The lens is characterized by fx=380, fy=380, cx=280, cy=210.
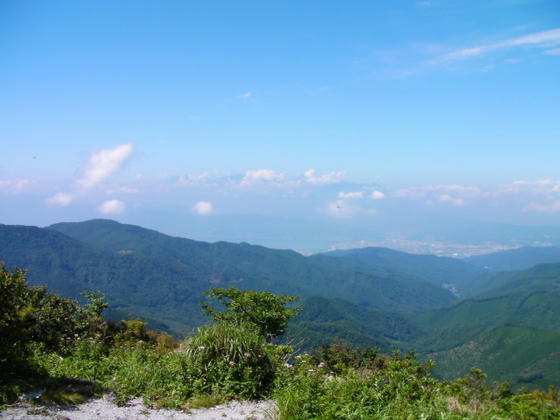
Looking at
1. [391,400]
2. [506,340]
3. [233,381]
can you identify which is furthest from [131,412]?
[506,340]

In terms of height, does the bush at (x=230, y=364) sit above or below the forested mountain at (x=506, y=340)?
above

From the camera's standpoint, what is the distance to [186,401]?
6.89 metres

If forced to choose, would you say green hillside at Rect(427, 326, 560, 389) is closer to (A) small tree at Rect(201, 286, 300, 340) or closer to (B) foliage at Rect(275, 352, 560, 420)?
(A) small tree at Rect(201, 286, 300, 340)

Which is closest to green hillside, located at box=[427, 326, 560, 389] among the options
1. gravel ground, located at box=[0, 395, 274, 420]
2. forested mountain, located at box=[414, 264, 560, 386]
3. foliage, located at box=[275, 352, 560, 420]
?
forested mountain, located at box=[414, 264, 560, 386]

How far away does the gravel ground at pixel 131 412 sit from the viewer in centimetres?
568

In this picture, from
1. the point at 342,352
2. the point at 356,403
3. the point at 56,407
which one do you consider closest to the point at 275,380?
the point at 356,403

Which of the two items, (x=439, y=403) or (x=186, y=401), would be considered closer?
(x=439, y=403)

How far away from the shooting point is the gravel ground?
5680 mm

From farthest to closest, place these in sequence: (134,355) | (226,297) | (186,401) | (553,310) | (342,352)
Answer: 1. (553,310)
2. (342,352)
3. (226,297)
4. (134,355)
5. (186,401)

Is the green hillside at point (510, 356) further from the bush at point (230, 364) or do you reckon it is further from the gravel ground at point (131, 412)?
the gravel ground at point (131, 412)

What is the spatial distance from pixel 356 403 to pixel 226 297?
10474 mm

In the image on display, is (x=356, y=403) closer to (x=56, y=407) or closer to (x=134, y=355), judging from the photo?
(x=56, y=407)

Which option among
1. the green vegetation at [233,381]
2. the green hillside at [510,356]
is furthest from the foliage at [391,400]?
the green hillside at [510,356]

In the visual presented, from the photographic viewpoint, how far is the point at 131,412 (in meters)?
6.32
